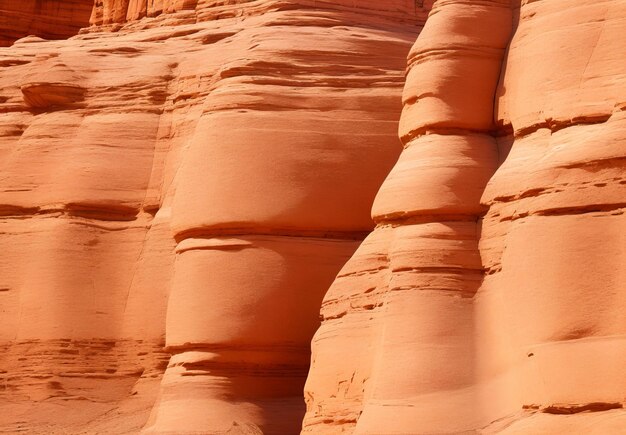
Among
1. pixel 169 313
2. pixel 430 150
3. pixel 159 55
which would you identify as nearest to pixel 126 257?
pixel 169 313

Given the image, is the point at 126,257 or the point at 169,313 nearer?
the point at 169,313

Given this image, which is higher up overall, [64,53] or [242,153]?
[64,53]

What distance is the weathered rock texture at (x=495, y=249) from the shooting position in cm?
A: 1256

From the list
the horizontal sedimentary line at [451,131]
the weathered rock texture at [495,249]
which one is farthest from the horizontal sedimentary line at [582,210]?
the horizontal sedimentary line at [451,131]

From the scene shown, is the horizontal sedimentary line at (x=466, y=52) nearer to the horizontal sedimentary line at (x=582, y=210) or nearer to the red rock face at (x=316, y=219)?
the red rock face at (x=316, y=219)

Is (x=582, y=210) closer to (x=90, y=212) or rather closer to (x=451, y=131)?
(x=451, y=131)

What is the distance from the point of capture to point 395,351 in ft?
45.9

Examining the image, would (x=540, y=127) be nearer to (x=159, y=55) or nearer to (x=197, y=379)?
(x=197, y=379)

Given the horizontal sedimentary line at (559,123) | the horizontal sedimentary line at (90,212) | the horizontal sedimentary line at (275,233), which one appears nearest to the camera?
the horizontal sedimentary line at (559,123)

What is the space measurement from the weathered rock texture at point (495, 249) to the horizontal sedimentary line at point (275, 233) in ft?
7.43

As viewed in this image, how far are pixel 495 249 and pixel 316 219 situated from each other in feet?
14.7

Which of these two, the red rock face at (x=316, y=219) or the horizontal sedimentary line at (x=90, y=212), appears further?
the horizontal sedimentary line at (x=90, y=212)

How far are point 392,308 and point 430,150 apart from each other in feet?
5.76

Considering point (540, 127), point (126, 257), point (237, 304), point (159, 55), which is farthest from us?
point (159, 55)
